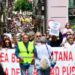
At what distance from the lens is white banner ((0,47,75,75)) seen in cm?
1783

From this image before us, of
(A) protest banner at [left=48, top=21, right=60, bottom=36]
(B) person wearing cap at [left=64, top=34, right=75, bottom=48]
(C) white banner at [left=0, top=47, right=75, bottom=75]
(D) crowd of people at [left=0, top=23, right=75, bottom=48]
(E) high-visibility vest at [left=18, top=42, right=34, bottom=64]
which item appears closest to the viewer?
(E) high-visibility vest at [left=18, top=42, right=34, bottom=64]

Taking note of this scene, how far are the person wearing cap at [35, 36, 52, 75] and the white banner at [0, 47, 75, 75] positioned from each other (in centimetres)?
259

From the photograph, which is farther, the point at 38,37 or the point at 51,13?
the point at 51,13

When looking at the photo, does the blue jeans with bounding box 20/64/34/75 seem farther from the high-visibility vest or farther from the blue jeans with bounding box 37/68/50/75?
the blue jeans with bounding box 37/68/50/75

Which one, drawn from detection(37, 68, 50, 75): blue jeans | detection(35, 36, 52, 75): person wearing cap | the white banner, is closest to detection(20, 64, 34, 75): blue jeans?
detection(35, 36, 52, 75): person wearing cap

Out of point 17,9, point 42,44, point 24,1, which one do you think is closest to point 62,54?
point 42,44

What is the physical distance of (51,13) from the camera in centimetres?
2911

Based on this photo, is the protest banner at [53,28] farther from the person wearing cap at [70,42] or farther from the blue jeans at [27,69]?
the blue jeans at [27,69]

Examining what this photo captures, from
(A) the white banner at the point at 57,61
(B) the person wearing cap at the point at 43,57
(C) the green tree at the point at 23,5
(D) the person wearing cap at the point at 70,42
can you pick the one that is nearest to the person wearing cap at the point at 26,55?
(B) the person wearing cap at the point at 43,57

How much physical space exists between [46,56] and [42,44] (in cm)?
33

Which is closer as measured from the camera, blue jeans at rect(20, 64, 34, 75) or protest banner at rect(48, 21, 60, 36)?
blue jeans at rect(20, 64, 34, 75)

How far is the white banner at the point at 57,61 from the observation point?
1783cm

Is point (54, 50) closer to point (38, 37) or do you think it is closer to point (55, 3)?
point (38, 37)

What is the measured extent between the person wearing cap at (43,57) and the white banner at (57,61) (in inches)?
102
